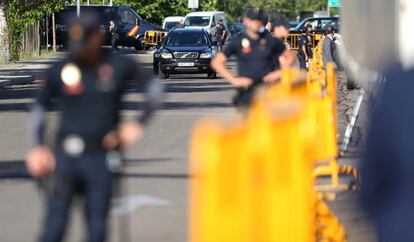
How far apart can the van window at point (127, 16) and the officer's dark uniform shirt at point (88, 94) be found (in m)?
59.0

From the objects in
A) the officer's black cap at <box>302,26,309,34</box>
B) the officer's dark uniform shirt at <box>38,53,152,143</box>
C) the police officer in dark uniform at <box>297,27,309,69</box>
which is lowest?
the police officer in dark uniform at <box>297,27,309,69</box>

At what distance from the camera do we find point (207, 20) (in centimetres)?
6669

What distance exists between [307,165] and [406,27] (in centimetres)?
487

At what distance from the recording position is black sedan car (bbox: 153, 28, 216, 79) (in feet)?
134

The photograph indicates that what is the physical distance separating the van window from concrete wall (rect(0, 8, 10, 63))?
18.5 m

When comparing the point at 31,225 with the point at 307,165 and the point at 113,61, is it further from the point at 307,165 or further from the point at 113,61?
the point at 307,165

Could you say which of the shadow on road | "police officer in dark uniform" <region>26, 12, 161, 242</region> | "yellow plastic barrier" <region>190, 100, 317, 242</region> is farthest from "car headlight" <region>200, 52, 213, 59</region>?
"yellow plastic barrier" <region>190, 100, 317, 242</region>

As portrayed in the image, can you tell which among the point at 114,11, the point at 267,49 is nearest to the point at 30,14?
the point at 114,11

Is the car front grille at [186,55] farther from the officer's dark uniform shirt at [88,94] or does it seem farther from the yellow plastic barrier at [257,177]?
the yellow plastic barrier at [257,177]

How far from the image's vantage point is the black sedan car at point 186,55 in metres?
40.8

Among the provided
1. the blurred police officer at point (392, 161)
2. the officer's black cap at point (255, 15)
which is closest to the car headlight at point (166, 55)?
the officer's black cap at point (255, 15)

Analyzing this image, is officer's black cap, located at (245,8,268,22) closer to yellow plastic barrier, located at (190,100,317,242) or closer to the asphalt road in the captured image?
the asphalt road

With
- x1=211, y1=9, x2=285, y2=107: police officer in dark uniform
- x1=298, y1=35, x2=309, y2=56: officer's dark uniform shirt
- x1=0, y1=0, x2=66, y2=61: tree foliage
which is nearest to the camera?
x1=211, y1=9, x2=285, y2=107: police officer in dark uniform

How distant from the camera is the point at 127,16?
67.7m
